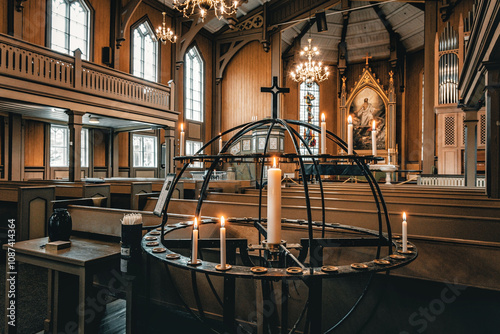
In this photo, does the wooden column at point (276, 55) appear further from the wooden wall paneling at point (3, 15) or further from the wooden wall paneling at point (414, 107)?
the wooden wall paneling at point (3, 15)

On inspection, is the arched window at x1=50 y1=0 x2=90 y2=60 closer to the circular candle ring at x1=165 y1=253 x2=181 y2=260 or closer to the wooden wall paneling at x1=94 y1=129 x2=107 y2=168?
the wooden wall paneling at x1=94 y1=129 x2=107 y2=168

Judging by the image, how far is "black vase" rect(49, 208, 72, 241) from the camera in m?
2.08

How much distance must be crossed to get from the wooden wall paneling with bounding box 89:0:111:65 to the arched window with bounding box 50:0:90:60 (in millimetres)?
209

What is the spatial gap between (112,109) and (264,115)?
5.76 m

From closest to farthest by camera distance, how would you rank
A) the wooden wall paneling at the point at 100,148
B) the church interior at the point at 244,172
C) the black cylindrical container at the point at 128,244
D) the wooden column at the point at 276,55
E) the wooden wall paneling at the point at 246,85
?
1. the church interior at the point at 244,172
2. the black cylindrical container at the point at 128,244
3. the wooden wall paneling at the point at 100,148
4. the wooden column at the point at 276,55
5. the wooden wall paneling at the point at 246,85

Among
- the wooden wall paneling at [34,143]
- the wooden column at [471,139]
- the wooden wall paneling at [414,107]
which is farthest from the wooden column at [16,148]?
the wooden wall paneling at [414,107]

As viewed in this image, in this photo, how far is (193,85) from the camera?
38.6 feet

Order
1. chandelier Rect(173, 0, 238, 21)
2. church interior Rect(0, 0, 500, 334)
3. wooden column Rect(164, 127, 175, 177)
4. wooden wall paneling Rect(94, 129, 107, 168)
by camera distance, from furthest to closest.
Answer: wooden wall paneling Rect(94, 129, 107, 168)
wooden column Rect(164, 127, 175, 177)
chandelier Rect(173, 0, 238, 21)
church interior Rect(0, 0, 500, 334)

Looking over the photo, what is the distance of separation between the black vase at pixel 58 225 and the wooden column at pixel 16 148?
21.1 ft

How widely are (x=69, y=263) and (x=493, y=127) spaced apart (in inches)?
161

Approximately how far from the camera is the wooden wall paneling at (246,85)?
38.1 ft

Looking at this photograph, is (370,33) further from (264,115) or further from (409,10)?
(264,115)

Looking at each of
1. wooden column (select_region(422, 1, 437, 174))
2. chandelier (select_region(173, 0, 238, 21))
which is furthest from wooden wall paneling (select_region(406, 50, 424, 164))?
chandelier (select_region(173, 0, 238, 21))

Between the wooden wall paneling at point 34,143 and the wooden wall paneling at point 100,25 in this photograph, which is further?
the wooden wall paneling at point 100,25
